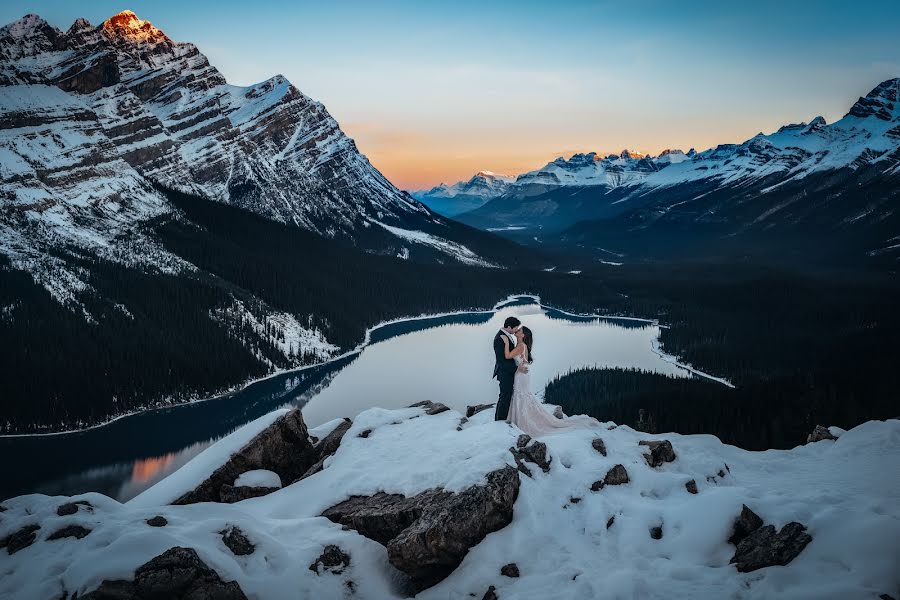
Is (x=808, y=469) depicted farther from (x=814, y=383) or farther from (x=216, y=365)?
(x=216, y=365)

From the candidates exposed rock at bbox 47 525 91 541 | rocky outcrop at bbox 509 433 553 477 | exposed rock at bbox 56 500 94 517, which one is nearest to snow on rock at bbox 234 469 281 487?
exposed rock at bbox 56 500 94 517

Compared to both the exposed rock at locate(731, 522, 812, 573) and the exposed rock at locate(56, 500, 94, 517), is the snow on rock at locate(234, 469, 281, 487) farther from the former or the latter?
the exposed rock at locate(731, 522, 812, 573)

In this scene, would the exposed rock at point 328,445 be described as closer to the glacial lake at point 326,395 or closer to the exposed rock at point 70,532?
the exposed rock at point 70,532

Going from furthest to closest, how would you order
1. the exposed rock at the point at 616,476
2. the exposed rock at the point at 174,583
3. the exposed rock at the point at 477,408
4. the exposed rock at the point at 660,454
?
the exposed rock at the point at 477,408
the exposed rock at the point at 660,454
the exposed rock at the point at 616,476
the exposed rock at the point at 174,583

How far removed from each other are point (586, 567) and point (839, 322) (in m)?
173

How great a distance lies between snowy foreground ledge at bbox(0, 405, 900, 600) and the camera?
12.1 meters

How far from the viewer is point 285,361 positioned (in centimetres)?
13412

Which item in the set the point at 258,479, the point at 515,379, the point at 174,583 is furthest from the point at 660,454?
the point at 174,583

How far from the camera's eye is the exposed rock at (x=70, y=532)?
45.0 ft

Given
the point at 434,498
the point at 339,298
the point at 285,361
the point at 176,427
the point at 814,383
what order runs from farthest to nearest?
the point at 339,298 < the point at 285,361 < the point at 176,427 < the point at 814,383 < the point at 434,498

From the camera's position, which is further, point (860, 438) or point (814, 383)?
point (814, 383)

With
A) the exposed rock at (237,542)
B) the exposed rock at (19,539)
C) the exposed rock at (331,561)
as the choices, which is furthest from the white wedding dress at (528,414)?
the exposed rock at (19,539)

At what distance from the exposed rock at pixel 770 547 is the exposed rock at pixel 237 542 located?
11957 millimetres

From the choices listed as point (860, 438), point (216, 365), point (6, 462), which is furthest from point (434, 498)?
point (216, 365)
